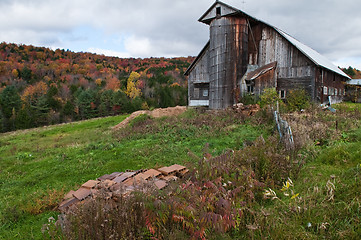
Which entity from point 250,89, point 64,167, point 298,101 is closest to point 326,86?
point 298,101

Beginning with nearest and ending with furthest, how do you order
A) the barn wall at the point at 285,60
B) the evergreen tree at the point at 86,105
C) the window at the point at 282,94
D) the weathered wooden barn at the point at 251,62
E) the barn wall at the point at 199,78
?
the barn wall at the point at 285,60 < the weathered wooden barn at the point at 251,62 < the window at the point at 282,94 < the barn wall at the point at 199,78 < the evergreen tree at the point at 86,105

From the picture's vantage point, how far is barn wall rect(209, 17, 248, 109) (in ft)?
60.3

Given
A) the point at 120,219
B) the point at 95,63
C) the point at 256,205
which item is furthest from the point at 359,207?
the point at 95,63

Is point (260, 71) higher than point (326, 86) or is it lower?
higher

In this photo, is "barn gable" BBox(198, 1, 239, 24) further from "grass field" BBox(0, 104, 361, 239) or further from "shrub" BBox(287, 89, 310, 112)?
"grass field" BBox(0, 104, 361, 239)

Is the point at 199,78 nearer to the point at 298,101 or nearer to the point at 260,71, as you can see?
the point at 260,71

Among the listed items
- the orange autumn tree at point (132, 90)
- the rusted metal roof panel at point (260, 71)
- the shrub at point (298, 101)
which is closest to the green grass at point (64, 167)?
the shrub at point (298, 101)

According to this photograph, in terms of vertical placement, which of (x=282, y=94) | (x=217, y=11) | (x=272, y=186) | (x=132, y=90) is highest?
(x=217, y=11)

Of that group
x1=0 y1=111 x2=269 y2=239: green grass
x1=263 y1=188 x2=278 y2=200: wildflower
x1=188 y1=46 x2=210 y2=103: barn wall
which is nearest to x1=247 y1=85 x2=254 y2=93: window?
x1=188 y1=46 x2=210 y2=103: barn wall

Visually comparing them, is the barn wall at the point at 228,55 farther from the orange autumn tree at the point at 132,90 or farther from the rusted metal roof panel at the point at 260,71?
the orange autumn tree at the point at 132,90

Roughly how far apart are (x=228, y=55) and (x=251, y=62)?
2.11m

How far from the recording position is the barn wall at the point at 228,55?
18391 mm

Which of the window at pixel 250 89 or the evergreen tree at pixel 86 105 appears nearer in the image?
the window at pixel 250 89

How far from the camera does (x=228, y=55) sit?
18.6 meters
